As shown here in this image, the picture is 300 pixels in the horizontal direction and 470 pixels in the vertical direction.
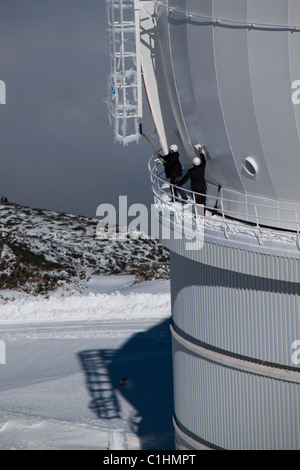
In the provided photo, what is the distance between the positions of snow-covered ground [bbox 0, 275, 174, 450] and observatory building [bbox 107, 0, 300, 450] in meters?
3.35

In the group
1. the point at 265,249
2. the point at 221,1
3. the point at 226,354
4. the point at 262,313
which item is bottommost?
the point at 226,354

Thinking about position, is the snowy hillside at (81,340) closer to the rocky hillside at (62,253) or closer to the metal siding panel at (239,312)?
the rocky hillside at (62,253)

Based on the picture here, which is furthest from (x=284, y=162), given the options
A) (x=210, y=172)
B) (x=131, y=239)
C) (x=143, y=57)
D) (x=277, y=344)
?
(x=131, y=239)

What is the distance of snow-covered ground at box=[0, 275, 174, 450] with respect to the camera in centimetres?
1457

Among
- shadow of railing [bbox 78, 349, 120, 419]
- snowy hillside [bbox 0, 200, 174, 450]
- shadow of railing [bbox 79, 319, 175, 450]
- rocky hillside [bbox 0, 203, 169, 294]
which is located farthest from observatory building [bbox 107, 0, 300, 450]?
rocky hillside [bbox 0, 203, 169, 294]

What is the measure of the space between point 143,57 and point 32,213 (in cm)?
2219

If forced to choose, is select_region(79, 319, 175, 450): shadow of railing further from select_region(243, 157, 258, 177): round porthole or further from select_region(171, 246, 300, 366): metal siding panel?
select_region(243, 157, 258, 177): round porthole

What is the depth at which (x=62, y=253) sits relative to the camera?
1127 inches

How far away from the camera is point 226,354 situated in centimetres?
1062

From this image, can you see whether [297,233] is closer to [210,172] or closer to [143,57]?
[210,172]

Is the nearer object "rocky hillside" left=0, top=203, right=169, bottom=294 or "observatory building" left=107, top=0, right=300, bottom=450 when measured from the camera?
"observatory building" left=107, top=0, right=300, bottom=450

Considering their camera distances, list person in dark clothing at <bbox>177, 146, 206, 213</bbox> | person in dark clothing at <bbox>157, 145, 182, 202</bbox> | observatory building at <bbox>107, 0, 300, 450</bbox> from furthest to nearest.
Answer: person in dark clothing at <bbox>157, 145, 182, 202</bbox>, person in dark clothing at <bbox>177, 146, 206, 213</bbox>, observatory building at <bbox>107, 0, 300, 450</bbox>

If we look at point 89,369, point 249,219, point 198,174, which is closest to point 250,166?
point 249,219

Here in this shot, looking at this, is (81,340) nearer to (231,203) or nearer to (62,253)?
(62,253)
